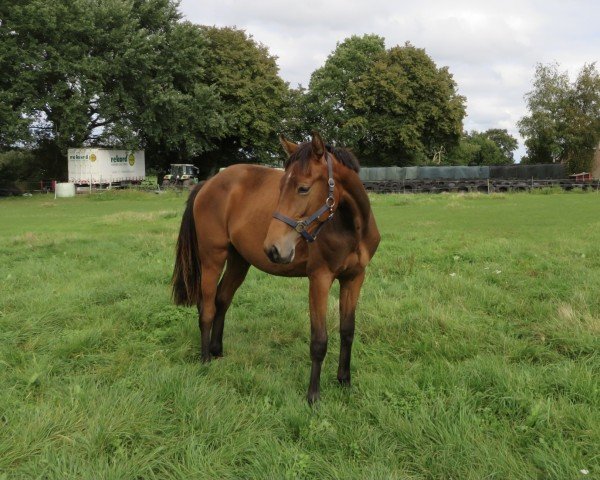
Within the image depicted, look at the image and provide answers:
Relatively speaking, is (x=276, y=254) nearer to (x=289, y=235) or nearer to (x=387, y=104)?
(x=289, y=235)

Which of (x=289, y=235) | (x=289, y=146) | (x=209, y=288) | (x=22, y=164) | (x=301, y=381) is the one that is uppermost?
(x=22, y=164)

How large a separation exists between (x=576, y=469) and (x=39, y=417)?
3354 millimetres

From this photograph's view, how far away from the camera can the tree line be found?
1214 inches

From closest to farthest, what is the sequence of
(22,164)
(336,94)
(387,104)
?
(22,164) → (387,104) → (336,94)

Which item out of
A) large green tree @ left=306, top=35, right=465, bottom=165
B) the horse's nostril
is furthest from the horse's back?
large green tree @ left=306, top=35, right=465, bottom=165

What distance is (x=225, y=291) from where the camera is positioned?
4750mm

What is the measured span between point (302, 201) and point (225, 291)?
202cm

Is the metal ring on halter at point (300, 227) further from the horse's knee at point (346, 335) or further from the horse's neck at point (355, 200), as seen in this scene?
the horse's knee at point (346, 335)

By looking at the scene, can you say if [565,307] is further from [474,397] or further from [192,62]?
[192,62]

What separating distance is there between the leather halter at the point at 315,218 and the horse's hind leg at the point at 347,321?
2.26ft

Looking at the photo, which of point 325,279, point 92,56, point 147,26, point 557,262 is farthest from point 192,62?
point 325,279

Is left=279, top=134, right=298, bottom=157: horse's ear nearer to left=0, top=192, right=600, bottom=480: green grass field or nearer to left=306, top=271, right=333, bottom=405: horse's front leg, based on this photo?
left=306, top=271, right=333, bottom=405: horse's front leg

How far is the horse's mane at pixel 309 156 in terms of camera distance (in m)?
3.13

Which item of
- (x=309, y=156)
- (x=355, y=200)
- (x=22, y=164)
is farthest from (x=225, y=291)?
(x=22, y=164)
